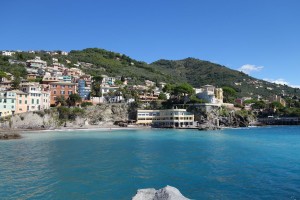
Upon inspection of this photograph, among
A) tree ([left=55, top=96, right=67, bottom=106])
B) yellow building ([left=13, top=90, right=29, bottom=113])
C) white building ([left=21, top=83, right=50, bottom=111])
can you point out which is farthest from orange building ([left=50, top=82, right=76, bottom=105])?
yellow building ([left=13, top=90, right=29, bottom=113])

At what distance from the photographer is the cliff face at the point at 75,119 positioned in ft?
216

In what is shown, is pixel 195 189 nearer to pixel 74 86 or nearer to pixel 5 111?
pixel 5 111

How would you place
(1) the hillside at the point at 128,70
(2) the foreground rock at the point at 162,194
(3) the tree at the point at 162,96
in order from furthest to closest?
(1) the hillside at the point at 128,70
(3) the tree at the point at 162,96
(2) the foreground rock at the point at 162,194

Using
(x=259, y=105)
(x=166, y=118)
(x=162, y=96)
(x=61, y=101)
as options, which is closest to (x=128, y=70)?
(x=162, y=96)

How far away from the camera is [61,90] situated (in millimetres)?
80375

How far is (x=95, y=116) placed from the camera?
7938 cm

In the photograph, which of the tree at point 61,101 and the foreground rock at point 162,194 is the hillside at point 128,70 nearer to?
the tree at point 61,101

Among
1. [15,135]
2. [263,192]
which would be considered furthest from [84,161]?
[15,135]

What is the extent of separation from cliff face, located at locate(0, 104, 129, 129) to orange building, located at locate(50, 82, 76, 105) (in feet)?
23.3

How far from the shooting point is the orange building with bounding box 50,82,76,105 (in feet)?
261

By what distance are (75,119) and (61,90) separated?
10.6 m

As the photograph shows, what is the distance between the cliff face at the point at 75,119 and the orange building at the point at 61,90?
7095 millimetres

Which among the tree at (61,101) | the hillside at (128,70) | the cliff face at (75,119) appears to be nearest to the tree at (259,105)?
the hillside at (128,70)

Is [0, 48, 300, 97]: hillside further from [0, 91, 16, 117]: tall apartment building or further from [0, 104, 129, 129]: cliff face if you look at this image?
[0, 104, 129, 129]: cliff face
